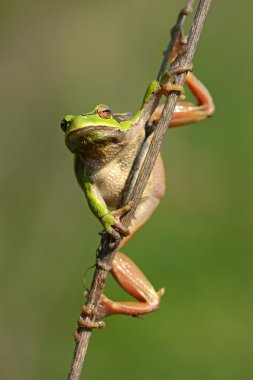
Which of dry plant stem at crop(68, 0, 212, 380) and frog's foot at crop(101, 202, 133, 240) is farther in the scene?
frog's foot at crop(101, 202, 133, 240)

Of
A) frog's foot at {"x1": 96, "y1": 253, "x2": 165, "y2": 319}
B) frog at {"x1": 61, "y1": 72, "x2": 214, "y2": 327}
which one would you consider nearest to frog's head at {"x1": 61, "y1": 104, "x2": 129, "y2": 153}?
frog at {"x1": 61, "y1": 72, "x2": 214, "y2": 327}

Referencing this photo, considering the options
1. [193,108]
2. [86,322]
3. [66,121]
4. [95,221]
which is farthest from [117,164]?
[95,221]

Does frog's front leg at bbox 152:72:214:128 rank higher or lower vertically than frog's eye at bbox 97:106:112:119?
higher

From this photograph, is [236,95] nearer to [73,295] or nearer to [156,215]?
[156,215]

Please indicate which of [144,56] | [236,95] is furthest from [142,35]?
[236,95]

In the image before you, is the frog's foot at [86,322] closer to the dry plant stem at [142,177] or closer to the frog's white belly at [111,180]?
the dry plant stem at [142,177]

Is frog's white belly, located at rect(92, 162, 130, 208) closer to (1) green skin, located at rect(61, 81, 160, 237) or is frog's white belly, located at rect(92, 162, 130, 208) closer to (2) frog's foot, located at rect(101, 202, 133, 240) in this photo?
(1) green skin, located at rect(61, 81, 160, 237)

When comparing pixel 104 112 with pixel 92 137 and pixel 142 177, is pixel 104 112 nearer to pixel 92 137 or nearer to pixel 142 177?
pixel 92 137
